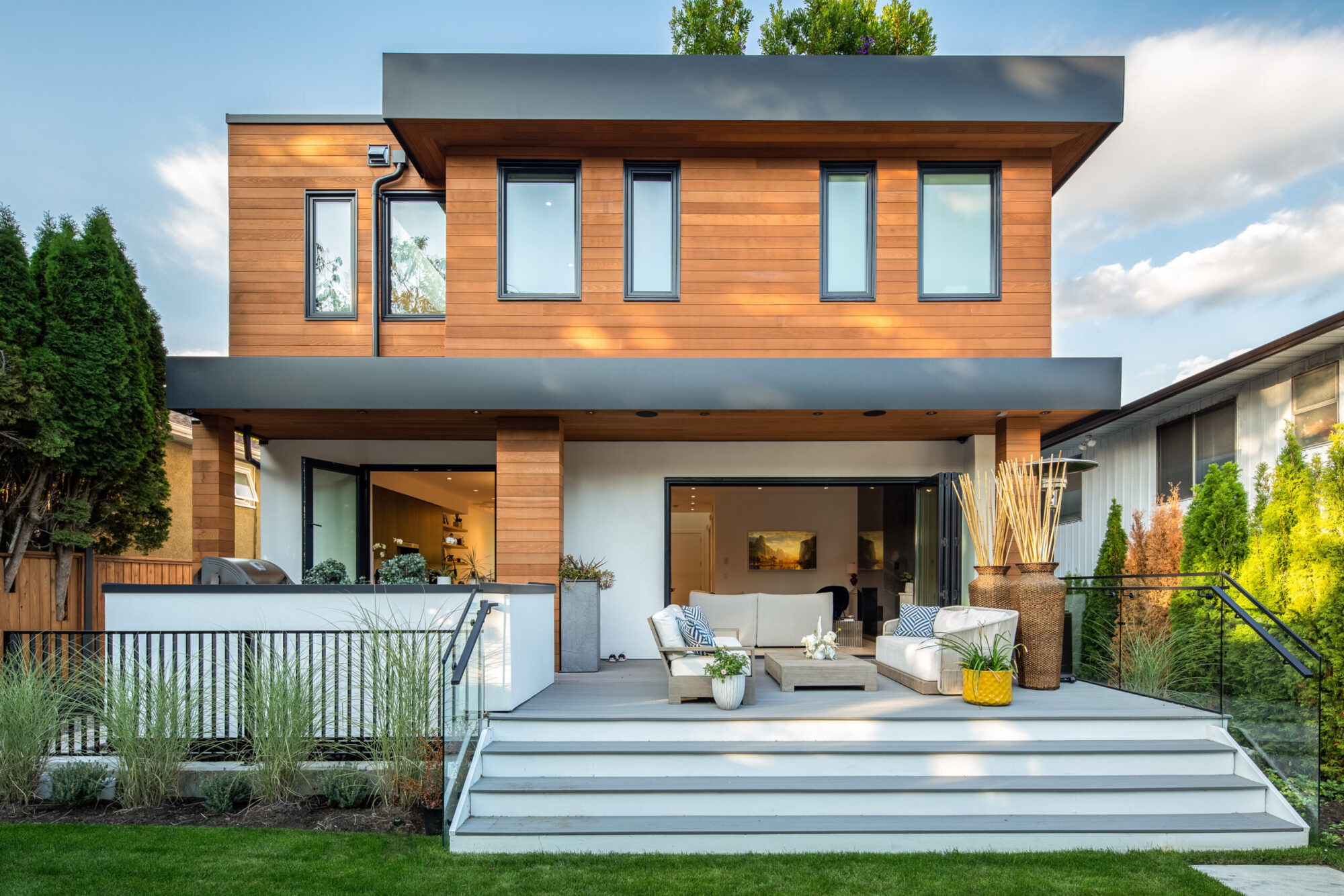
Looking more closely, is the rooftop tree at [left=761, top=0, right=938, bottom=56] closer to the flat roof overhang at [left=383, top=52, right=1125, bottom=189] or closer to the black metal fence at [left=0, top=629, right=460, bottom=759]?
the flat roof overhang at [left=383, top=52, right=1125, bottom=189]

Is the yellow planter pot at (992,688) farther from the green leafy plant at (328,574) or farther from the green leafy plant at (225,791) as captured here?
the green leafy plant at (328,574)

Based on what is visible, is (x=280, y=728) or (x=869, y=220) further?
(x=869, y=220)

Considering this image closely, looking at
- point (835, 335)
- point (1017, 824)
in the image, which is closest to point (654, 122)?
point (835, 335)

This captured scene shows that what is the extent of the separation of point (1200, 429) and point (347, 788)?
10264 mm

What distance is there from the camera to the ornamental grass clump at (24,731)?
533 centimetres

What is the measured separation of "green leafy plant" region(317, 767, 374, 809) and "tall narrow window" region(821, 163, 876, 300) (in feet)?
19.9

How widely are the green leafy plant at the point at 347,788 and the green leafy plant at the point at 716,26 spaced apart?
51.6 ft

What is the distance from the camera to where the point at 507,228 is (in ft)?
26.9

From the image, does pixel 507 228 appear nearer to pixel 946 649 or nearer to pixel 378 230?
pixel 378 230

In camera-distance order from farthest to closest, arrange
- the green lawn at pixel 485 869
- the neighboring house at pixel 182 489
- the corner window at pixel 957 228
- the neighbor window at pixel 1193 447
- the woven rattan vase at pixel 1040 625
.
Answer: the neighboring house at pixel 182 489 → the neighbor window at pixel 1193 447 → the corner window at pixel 957 228 → the woven rattan vase at pixel 1040 625 → the green lawn at pixel 485 869

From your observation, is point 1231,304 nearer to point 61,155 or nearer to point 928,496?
point 928,496

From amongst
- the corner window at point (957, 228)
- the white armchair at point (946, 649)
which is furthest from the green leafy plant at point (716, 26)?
the white armchair at point (946, 649)

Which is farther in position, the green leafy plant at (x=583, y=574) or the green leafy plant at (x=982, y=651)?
the green leafy plant at (x=583, y=574)

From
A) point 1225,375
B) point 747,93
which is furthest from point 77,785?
point 1225,375
